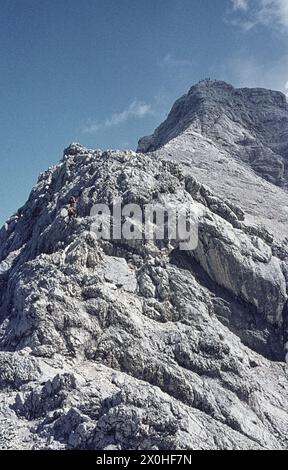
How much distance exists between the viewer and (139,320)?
47438 mm

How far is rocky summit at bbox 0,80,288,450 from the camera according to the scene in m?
37.3

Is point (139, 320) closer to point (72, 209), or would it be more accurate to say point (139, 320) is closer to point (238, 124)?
point (72, 209)

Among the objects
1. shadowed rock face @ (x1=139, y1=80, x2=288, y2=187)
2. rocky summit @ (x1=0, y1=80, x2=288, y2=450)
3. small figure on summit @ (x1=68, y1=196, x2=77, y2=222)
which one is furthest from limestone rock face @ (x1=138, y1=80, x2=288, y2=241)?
small figure on summit @ (x1=68, y1=196, x2=77, y2=222)

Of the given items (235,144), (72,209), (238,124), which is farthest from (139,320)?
(238,124)

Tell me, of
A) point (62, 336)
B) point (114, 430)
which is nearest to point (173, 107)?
point (62, 336)

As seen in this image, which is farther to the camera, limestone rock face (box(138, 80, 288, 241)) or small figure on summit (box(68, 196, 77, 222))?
limestone rock face (box(138, 80, 288, 241))

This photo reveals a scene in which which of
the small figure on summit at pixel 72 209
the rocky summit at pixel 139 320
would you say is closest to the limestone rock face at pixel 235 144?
the rocky summit at pixel 139 320

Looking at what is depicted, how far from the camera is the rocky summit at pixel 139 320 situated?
3728 cm

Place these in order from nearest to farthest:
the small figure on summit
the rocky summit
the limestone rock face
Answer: the rocky summit → the small figure on summit → the limestone rock face

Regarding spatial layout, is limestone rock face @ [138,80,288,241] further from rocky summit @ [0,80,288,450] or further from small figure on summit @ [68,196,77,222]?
small figure on summit @ [68,196,77,222]

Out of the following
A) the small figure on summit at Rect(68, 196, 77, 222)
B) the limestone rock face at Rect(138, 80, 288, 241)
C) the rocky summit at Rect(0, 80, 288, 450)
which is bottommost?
the rocky summit at Rect(0, 80, 288, 450)

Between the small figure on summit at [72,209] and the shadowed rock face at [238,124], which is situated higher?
the shadowed rock face at [238,124]

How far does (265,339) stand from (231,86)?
82232mm

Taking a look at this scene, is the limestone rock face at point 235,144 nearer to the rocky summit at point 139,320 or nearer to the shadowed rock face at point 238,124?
the shadowed rock face at point 238,124
